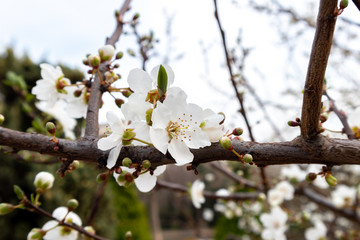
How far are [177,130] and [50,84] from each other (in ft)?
1.98

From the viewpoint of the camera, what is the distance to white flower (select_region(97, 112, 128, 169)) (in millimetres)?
597

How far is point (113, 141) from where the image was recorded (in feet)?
1.98

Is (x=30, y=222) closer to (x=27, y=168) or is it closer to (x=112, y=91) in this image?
(x=27, y=168)

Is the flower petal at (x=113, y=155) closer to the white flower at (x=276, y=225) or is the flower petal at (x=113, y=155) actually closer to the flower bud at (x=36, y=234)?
the flower bud at (x=36, y=234)

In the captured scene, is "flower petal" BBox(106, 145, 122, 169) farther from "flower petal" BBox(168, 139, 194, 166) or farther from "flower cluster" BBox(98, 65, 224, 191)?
"flower petal" BBox(168, 139, 194, 166)

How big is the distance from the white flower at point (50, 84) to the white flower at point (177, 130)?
1.82 feet

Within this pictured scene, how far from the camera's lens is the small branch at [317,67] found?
0.53 meters

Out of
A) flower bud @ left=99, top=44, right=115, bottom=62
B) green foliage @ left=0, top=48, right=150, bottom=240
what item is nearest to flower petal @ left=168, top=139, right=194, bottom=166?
flower bud @ left=99, top=44, right=115, bottom=62

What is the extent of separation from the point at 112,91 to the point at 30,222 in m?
3.87

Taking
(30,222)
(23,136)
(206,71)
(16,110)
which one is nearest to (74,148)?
(23,136)

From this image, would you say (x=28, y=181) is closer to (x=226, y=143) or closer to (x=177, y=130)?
(x=177, y=130)

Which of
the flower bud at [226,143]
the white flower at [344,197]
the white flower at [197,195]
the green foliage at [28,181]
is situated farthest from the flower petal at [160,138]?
the green foliage at [28,181]

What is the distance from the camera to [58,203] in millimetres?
3852

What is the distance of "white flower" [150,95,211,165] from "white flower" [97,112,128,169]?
0.29 ft
